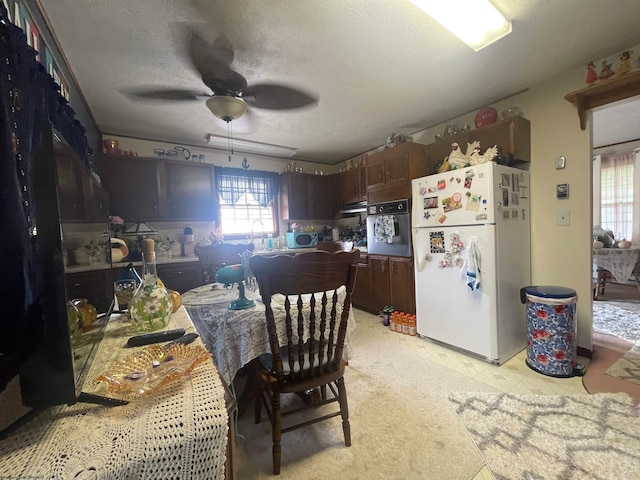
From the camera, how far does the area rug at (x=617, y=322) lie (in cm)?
265

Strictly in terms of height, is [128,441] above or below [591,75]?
below

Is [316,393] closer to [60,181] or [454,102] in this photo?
[60,181]

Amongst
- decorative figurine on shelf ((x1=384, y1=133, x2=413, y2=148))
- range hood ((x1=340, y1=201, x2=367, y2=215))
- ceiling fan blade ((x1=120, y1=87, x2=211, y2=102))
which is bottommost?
range hood ((x1=340, y1=201, x2=367, y2=215))

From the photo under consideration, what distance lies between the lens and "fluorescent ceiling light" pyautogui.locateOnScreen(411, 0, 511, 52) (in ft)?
4.85

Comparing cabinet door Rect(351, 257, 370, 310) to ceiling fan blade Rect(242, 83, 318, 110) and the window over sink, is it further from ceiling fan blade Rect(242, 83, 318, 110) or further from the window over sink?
ceiling fan blade Rect(242, 83, 318, 110)

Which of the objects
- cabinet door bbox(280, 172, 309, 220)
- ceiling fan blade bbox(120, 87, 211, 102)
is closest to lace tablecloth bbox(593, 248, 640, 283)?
cabinet door bbox(280, 172, 309, 220)

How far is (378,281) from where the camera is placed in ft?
11.4

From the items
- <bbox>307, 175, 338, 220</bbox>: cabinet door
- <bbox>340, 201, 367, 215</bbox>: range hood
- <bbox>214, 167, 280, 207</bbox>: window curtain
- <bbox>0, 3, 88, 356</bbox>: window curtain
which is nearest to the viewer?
<bbox>0, 3, 88, 356</bbox>: window curtain

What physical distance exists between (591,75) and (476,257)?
166 centimetres

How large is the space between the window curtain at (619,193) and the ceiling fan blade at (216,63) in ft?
21.4

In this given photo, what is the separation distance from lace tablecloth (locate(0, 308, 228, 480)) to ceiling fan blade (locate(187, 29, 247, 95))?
203 cm

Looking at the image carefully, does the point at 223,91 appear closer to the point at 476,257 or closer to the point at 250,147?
the point at 250,147

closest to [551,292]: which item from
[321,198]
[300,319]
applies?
[300,319]

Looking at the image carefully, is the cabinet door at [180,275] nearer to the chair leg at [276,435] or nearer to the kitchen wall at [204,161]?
the kitchen wall at [204,161]
